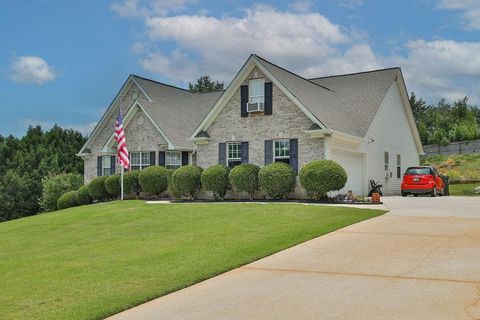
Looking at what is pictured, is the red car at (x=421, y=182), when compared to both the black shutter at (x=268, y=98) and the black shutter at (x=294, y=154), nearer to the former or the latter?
the black shutter at (x=294, y=154)

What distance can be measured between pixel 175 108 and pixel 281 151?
10.9m

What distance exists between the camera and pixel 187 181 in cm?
2572

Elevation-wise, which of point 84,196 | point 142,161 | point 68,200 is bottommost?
point 68,200

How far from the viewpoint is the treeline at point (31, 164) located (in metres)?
43.0

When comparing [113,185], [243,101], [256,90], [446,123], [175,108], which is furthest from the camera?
[446,123]

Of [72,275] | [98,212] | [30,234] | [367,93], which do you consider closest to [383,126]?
[367,93]

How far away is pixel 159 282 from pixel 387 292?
11.6 ft

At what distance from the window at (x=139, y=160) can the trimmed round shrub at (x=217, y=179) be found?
6.60 meters

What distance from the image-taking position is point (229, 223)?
15.1 meters

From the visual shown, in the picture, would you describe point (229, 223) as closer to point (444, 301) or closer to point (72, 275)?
point (72, 275)

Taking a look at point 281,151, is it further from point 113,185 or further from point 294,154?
point 113,185

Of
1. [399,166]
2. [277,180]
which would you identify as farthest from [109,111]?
[399,166]

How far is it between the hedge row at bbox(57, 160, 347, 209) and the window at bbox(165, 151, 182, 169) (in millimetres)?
1542

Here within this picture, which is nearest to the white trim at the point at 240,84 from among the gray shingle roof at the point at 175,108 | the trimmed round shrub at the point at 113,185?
the gray shingle roof at the point at 175,108
